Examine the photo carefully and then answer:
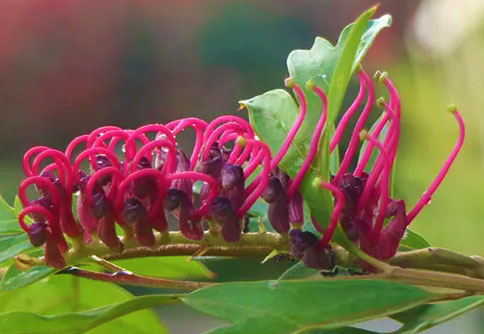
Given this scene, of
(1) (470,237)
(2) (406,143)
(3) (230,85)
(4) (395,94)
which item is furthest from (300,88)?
(3) (230,85)

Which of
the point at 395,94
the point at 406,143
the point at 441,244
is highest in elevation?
the point at 395,94

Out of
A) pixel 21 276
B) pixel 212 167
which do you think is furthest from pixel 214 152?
pixel 21 276

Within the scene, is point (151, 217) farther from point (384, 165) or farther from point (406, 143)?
point (406, 143)

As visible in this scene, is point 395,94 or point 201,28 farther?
point 201,28

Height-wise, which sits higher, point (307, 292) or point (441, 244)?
point (307, 292)

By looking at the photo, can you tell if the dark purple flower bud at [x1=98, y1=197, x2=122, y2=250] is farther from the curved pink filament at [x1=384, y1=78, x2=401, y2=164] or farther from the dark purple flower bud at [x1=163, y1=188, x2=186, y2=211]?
the curved pink filament at [x1=384, y1=78, x2=401, y2=164]

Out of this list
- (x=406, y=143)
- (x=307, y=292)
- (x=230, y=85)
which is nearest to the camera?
(x=307, y=292)
